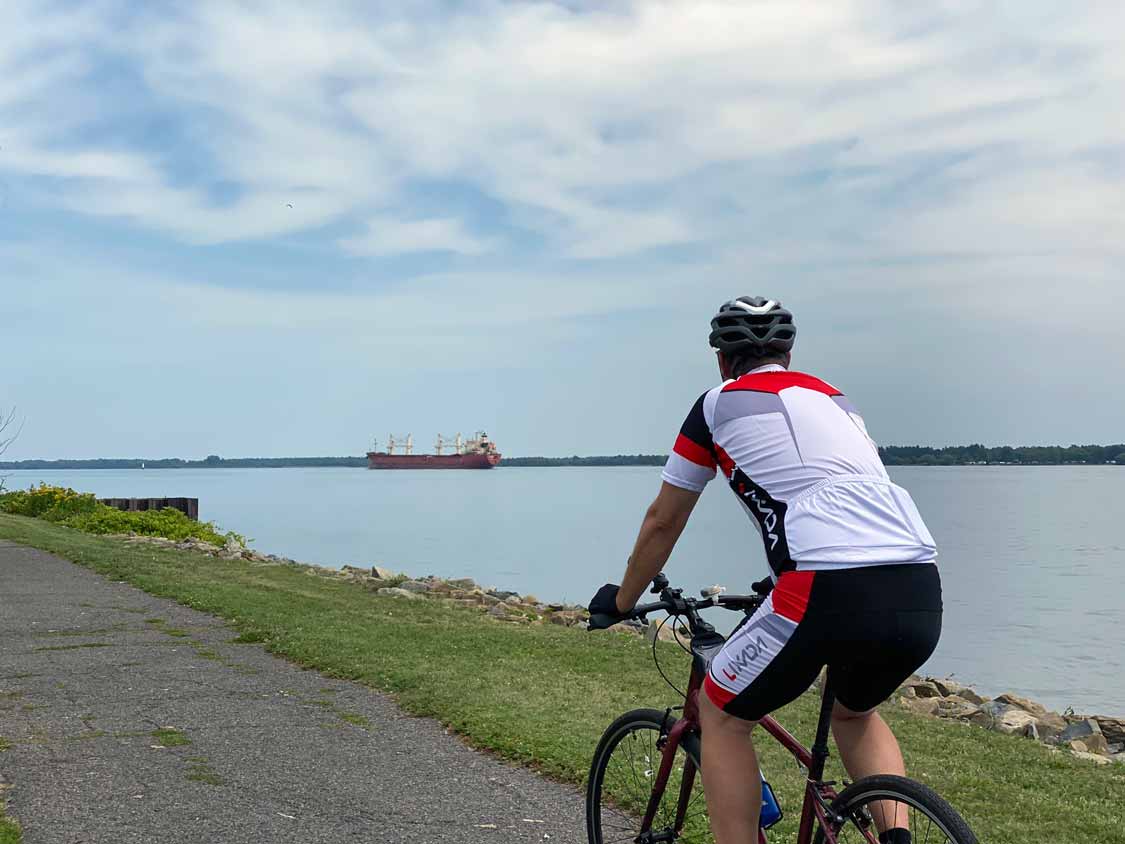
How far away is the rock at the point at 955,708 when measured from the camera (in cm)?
1080

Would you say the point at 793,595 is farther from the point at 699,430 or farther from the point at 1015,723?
the point at 1015,723

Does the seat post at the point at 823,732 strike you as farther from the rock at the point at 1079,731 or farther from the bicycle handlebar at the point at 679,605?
the rock at the point at 1079,731

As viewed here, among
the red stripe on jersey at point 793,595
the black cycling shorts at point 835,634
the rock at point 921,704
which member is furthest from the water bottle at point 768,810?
the rock at point 921,704

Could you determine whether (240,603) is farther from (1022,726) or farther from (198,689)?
(1022,726)

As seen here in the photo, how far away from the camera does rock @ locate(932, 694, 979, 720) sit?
10.8m

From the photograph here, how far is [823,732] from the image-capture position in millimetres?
3393

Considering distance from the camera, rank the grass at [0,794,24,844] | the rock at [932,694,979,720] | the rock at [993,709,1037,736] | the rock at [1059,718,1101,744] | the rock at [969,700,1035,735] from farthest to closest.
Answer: the rock at [932,694,979,720]
the rock at [1059,718,1101,744]
the rock at [969,700,1035,735]
the rock at [993,709,1037,736]
the grass at [0,794,24,844]

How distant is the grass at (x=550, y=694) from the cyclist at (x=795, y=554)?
7.55 ft

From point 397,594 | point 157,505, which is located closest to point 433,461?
point 157,505

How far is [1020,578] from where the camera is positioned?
3086 cm

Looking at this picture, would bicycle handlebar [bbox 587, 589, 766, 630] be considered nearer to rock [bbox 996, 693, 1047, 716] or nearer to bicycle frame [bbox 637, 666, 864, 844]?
bicycle frame [bbox 637, 666, 864, 844]

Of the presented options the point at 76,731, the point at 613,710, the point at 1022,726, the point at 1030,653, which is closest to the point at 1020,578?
the point at 1030,653

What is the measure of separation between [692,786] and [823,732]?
932 mm

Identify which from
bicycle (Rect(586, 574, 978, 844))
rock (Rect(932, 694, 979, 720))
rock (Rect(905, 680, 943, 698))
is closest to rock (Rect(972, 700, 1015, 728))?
rock (Rect(932, 694, 979, 720))
